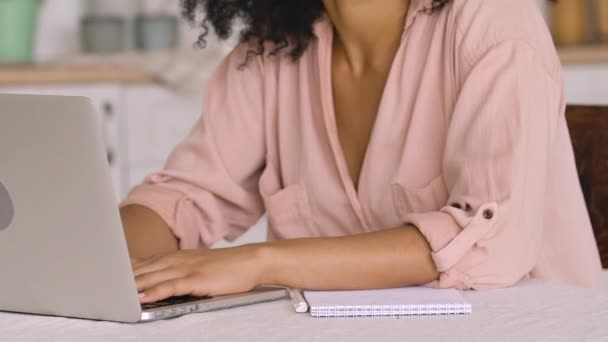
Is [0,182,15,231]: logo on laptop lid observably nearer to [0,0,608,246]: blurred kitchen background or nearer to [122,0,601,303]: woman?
[122,0,601,303]: woman

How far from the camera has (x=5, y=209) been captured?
43.3 inches

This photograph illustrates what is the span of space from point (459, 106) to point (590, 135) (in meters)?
0.37

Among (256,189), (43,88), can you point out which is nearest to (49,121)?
(256,189)

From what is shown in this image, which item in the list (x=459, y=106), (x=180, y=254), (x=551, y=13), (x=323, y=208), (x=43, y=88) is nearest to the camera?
(x=180, y=254)

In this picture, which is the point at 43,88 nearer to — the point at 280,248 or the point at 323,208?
the point at 323,208

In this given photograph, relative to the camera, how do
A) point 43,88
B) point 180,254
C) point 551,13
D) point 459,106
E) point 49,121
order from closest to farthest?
point 49,121 < point 180,254 < point 459,106 < point 43,88 < point 551,13

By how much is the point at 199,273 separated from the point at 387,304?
0.66ft

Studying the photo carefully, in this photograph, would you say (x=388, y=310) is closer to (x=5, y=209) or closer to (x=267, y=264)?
(x=267, y=264)

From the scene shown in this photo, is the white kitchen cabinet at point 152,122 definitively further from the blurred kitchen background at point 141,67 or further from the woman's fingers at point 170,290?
the woman's fingers at point 170,290

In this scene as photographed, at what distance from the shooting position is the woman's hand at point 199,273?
119 centimetres

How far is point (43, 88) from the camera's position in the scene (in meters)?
3.14

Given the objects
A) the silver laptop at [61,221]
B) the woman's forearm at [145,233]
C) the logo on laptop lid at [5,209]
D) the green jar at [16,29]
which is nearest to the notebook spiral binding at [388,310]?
the silver laptop at [61,221]

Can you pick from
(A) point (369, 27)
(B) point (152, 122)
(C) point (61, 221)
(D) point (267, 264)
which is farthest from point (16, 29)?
(C) point (61, 221)

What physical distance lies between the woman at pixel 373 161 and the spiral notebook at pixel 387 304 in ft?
0.20
